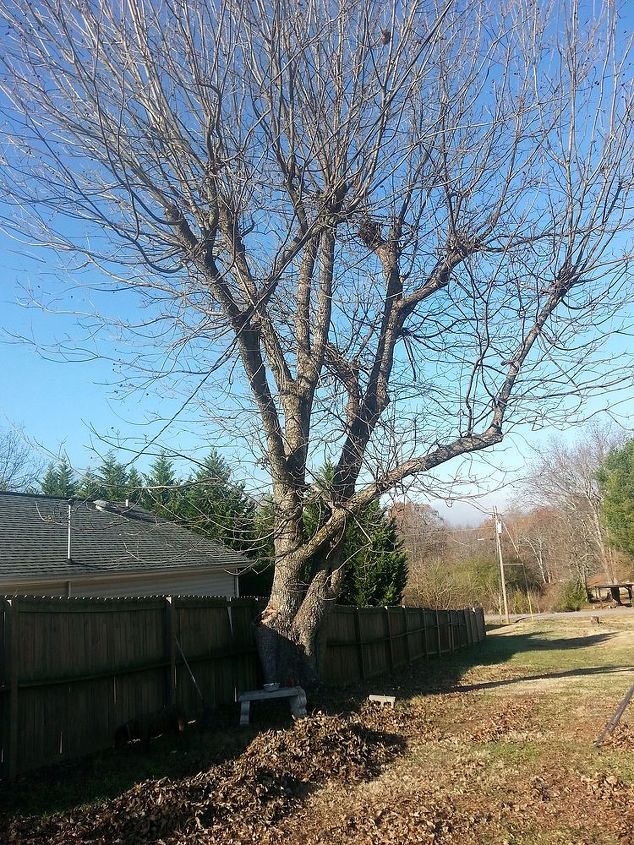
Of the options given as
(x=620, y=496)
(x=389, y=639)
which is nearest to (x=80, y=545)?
(x=389, y=639)

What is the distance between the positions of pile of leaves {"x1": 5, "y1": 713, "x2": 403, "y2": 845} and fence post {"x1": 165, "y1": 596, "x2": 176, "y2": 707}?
159 centimetres

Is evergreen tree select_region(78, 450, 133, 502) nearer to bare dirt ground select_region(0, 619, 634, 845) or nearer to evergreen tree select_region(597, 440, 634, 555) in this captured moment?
bare dirt ground select_region(0, 619, 634, 845)

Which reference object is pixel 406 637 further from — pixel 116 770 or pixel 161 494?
pixel 116 770

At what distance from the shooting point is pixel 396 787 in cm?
557

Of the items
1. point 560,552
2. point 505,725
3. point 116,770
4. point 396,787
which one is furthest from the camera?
point 560,552

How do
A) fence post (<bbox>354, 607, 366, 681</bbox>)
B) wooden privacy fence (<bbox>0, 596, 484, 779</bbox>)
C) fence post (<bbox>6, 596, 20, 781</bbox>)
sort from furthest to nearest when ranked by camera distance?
fence post (<bbox>354, 607, 366, 681</bbox>)
wooden privacy fence (<bbox>0, 596, 484, 779</bbox>)
fence post (<bbox>6, 596, 20, 781</bbox>)

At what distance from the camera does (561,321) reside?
779 cm

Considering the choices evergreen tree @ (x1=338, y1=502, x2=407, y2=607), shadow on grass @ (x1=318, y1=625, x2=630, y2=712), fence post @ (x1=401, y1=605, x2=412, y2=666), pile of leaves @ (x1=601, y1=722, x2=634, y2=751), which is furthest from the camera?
evergreen tree @ (x1=338, y1=502, x2=407, y2=607)

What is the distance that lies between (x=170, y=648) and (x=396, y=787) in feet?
11.0

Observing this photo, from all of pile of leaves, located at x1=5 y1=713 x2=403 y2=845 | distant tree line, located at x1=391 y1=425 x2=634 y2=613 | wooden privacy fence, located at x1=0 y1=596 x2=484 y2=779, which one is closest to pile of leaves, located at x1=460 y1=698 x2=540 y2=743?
pile of leaves, located at x1=5 y1=713 x2=403 y2=845

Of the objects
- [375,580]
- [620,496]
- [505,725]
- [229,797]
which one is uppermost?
[620,496]

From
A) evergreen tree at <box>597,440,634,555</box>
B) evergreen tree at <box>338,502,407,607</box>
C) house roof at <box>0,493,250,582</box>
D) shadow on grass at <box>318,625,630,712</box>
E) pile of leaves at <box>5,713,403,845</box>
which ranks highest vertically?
evergreen tree at <box>597,440,634,555</box>

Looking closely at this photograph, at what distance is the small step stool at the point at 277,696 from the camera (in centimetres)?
779

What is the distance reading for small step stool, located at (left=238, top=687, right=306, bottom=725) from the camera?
7.79 meters
